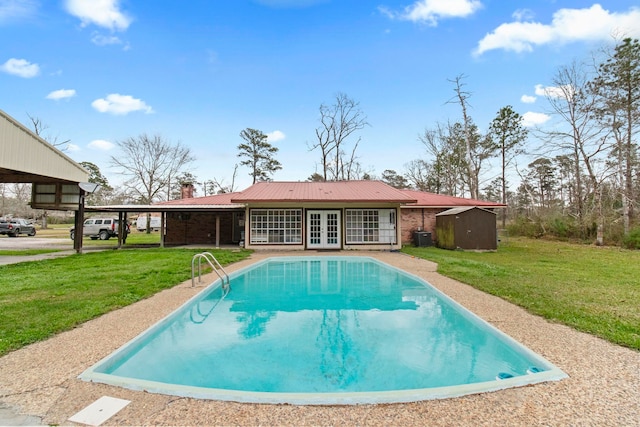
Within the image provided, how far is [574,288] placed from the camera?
657cm

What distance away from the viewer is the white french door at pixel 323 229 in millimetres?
14867

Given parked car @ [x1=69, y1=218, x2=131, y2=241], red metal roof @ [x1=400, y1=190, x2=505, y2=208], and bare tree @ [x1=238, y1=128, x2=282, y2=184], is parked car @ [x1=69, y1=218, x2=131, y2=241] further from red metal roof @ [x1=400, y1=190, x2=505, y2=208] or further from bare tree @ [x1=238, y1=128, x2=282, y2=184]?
red metal roof @ [x1=400, y1=190, x2=505, y2=208]

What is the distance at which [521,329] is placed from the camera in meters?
4.22

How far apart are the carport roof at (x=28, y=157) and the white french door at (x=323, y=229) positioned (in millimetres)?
9681

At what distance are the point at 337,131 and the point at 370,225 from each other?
14.6 metres

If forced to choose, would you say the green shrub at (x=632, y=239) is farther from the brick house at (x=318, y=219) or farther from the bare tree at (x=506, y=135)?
the bare tree at (x=506, y=135)

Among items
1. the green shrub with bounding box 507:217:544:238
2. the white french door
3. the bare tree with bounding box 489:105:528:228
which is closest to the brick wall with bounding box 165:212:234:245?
the white french door

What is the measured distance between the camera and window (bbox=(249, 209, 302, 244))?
14.8 m

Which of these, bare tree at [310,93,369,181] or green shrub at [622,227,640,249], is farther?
bare tree at [310,93,369,181]

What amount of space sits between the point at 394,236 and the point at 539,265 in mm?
6076

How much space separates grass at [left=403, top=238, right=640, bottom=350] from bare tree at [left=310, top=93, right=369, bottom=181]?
1817 centimetres

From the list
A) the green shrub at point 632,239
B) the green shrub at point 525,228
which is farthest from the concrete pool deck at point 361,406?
the green shrub at point 525,228

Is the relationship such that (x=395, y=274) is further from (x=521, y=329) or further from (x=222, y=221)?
(x=222, y=221)

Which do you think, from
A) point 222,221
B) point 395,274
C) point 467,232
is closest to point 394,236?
point 467,232
